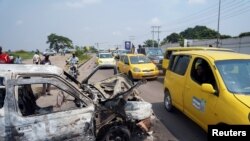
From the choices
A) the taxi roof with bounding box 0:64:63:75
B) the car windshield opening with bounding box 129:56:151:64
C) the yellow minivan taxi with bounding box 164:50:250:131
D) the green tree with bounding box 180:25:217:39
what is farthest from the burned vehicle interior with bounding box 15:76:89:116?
the green tree with bounding box 180:25:217:39

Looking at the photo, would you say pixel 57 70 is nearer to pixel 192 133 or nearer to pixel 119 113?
pixel 119 113

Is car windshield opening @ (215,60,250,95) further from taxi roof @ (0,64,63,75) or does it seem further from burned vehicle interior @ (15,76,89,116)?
taxi roof @ (0,64,63,75)

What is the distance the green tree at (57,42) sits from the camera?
122 meters

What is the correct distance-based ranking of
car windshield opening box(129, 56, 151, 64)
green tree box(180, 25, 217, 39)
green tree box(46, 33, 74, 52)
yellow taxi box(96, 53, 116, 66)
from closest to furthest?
car windshield opening box(129, 56, 151, 64), yellow taxi box(96, 53, 116, 66), green tree box(180, 25, 217, 39), green tree box(46, 33, 74, 52)

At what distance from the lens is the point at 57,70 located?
489 centimetres

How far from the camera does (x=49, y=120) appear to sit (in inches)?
168

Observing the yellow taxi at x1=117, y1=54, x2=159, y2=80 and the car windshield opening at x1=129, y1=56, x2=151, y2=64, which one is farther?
the car windshield opening at x1=129, y1=56, x2=151, y2=64

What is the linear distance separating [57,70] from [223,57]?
3.54 meters

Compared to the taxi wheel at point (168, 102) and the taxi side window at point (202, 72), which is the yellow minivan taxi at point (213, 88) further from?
the taxi wheel at point (168, 102)

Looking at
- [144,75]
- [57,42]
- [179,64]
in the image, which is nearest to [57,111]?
[179,64]

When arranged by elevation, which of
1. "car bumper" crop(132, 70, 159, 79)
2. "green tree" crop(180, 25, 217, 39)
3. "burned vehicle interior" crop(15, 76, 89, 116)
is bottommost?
"car bumper" crop(132, 70, 159, 79)

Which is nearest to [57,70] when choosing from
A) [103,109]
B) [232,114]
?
[103,109]

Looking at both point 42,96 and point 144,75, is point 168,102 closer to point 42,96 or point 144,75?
point 42,96

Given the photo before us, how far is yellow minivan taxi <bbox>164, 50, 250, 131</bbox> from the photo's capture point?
4848mm
